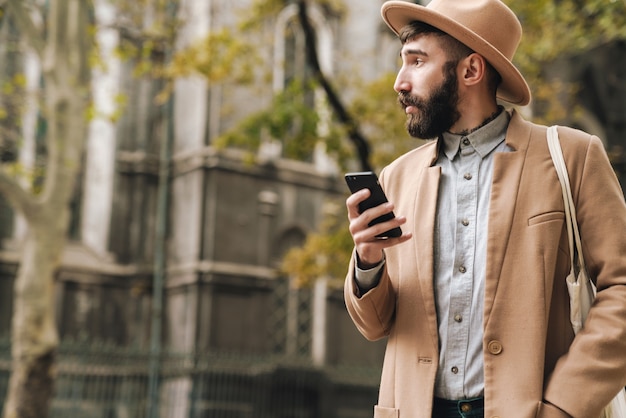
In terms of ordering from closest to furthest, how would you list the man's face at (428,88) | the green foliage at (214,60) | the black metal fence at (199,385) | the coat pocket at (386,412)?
the coat pocket at (386,412) < the man's face at (428,88) < the green foliage at (214,60) < the black metal fence at (199,385)

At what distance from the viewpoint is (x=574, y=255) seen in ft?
7.45

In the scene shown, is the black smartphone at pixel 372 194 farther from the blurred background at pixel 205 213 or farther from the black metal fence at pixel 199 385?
the black metal fence at pixel 199 385

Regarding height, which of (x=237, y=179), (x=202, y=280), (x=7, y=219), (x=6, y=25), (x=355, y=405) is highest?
(x=6, y=25)

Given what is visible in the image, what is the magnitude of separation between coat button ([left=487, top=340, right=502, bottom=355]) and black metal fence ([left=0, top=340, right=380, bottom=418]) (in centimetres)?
1113

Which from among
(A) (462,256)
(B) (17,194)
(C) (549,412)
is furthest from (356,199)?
(B) (17,194)

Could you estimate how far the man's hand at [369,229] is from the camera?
2.25 metres

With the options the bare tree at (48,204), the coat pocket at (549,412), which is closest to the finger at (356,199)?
the coat pocket at (549,412)

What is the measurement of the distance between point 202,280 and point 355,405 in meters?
4.01

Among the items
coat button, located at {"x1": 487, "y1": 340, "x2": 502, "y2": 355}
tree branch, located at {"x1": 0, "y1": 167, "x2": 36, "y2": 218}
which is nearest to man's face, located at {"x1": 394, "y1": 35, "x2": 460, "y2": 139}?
coat button, located at {"x1": 487, "y1": 340, "x2": 502, "y2": 355}

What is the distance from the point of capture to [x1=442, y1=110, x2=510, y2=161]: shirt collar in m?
2.48

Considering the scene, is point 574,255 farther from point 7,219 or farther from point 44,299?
point 7,219

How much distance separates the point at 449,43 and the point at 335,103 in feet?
29.6

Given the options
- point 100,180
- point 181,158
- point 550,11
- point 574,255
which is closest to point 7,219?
point 100,180

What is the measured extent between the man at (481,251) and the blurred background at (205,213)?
31.8ft
